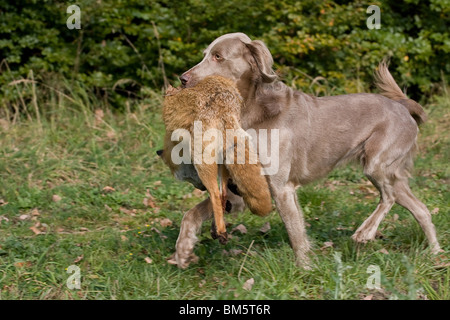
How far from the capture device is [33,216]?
A: 19.1 ft

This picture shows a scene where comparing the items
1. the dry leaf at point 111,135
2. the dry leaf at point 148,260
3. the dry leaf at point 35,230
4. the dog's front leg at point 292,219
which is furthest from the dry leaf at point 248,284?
the dry leaf at point 111,135

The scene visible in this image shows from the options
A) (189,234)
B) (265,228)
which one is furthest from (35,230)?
(265,228)

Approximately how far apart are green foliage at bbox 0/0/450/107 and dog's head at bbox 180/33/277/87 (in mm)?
4379

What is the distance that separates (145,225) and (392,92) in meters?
2.63

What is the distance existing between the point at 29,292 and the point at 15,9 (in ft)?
21.7

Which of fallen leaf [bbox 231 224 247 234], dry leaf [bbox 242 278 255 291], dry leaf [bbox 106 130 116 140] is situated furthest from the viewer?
dry leaf [bbox 106 130 116 140]

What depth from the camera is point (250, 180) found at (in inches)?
149

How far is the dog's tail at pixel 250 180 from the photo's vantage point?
3.76 metres

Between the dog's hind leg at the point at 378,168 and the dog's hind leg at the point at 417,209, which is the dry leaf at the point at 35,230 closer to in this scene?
the dog's hind leg at the point at 378,168

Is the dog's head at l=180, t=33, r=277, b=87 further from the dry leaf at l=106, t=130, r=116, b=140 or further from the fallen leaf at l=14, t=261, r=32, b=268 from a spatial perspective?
the dry leaf at l=106, t=130, r=116, b=140

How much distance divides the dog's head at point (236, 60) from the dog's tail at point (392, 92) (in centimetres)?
132

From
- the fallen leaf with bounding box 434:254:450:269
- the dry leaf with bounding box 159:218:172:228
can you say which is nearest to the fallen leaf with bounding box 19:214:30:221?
the dry leaf with bounding box 159:218:172:228

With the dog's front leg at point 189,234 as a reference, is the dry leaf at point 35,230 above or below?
below

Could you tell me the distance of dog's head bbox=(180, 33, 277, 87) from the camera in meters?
4.60
